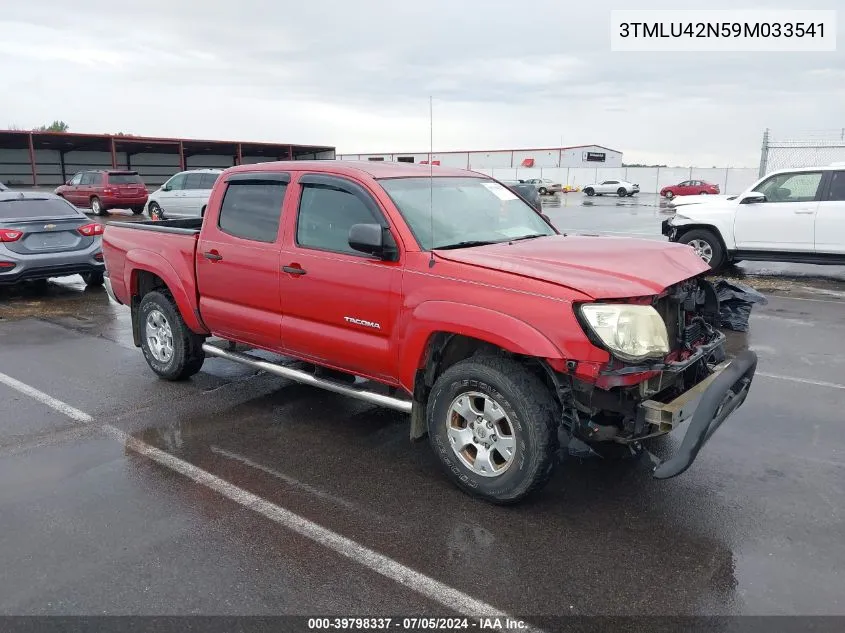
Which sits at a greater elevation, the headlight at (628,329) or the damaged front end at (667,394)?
the headlight at (628,329)

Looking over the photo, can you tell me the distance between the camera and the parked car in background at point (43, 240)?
31.5ft

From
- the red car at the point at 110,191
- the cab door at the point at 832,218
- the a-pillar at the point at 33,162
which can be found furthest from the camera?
the a-pillar at the point at 33,162

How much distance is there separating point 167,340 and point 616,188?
163 feet

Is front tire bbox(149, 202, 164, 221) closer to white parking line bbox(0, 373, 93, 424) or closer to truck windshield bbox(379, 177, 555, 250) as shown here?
white parking line bbox(0, 373, 93, 424)

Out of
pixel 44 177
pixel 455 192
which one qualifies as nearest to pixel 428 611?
pixel 455 192

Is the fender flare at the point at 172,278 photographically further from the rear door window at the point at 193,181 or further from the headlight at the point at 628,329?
the rear door window at the point at 193,181

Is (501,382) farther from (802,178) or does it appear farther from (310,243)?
(802,178)

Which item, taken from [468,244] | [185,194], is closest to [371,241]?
[468,244]

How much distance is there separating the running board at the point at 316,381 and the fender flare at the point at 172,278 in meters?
0.24

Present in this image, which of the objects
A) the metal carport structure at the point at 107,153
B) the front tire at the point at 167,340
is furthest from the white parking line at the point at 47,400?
the metal carport structure at the point at 107,153

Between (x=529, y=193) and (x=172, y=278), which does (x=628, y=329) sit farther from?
(x=529, y=193)

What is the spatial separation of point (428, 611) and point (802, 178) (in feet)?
35.6

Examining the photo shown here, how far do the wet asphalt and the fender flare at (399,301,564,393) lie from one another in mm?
811

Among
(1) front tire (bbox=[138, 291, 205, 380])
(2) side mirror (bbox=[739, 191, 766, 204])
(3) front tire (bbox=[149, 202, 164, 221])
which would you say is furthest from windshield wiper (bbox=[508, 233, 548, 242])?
(3) front tire (bbox=[149, 202, 164, 221])
